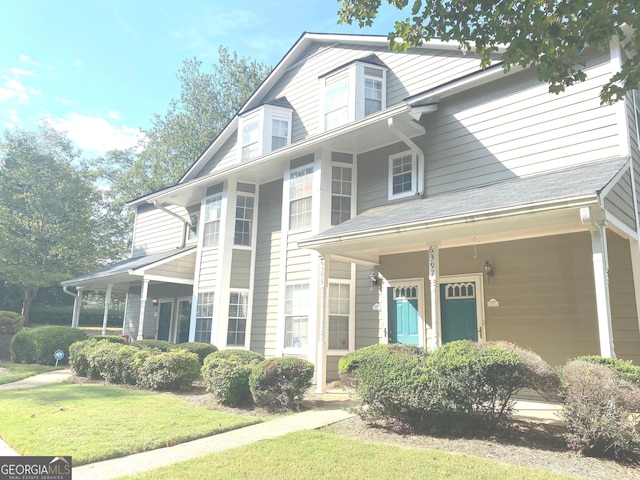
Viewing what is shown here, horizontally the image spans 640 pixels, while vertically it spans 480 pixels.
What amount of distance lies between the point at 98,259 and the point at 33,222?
5527 mm

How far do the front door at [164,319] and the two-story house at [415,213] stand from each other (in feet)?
10.4

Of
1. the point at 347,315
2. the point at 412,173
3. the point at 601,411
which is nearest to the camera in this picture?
the point at 601,411

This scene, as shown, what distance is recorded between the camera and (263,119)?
46.1ft

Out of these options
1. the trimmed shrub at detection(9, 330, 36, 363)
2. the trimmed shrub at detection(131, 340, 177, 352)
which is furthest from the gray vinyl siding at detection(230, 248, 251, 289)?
the trimmed shrub at detection(9, 330, 36, 363)

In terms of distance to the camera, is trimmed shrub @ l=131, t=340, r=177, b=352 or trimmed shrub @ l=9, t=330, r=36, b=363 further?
trimmed shrub @ l=9, t=330, r=36, b=363

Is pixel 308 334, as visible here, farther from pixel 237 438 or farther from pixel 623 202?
pixel 623 202

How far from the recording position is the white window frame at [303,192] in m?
11.5

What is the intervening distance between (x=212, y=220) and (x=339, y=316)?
18.6 ft

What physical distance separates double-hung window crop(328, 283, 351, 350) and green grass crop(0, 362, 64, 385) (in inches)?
309

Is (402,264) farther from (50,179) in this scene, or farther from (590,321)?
(50,179)

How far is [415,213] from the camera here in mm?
8180

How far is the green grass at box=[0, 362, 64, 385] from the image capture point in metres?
10.9

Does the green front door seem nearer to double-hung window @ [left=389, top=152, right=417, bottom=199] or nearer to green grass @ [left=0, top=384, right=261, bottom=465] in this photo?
green grass @ [left=0, top=384, right=261, bottom=465]

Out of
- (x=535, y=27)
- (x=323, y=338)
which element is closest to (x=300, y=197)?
(x=323, y=338)
